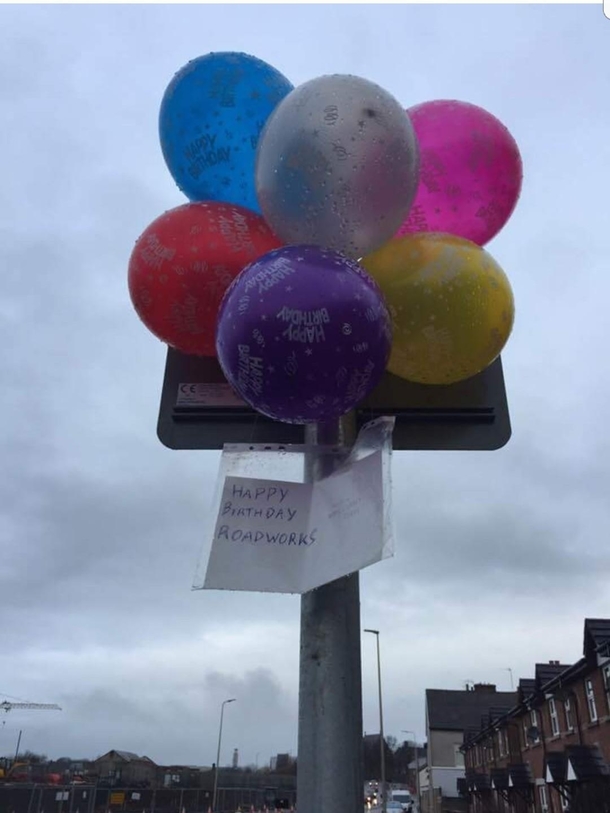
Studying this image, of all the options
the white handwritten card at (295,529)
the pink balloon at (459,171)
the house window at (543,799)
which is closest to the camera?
the white handwritten card at (295,529)

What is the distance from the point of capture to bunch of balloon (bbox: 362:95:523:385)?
257cm

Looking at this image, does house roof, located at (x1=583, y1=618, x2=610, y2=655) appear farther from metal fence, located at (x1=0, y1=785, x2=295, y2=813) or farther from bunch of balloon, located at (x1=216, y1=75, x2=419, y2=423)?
bunch of balloon, located at (x1=216, y1=75, x2=419, y2=423)

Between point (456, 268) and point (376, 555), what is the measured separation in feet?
3.59

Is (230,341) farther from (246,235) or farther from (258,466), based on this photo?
(246,235)

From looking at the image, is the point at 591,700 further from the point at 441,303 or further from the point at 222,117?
the point at 222,117

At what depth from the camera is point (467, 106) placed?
3.11 meters

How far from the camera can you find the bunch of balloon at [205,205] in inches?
105

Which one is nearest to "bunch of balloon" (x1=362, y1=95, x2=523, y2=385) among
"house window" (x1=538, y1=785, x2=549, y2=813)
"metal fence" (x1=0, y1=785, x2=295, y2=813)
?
"house window" (x1=538, y1=785, x2=549, y2=813)

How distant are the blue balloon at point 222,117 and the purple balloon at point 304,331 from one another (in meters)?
0.92

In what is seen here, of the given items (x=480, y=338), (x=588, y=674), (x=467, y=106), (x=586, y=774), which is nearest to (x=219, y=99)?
(x=467, y=106)

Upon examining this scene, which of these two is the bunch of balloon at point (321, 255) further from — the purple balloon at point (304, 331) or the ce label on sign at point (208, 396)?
the ce label on sign at point (208, 396)

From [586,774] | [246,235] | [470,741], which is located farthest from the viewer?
[470,741]

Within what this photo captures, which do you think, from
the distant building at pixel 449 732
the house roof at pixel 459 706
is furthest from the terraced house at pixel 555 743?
the house roof at pixel 459 706

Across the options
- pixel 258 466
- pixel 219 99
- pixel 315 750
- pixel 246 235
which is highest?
pixel 219 99
